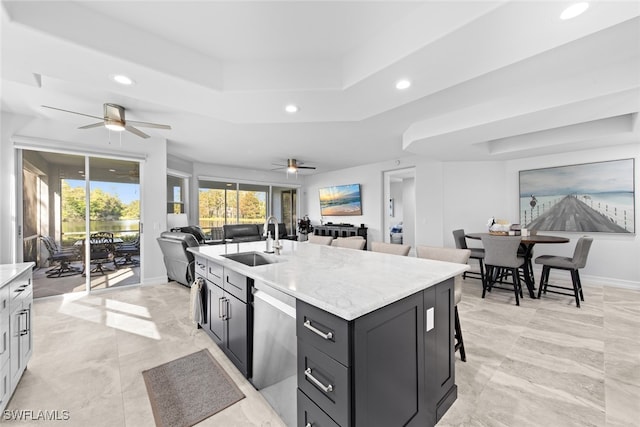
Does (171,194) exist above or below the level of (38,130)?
below

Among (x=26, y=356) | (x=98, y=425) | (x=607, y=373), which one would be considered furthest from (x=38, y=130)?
(x=607, y=373)

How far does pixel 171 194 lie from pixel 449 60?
6246 mm

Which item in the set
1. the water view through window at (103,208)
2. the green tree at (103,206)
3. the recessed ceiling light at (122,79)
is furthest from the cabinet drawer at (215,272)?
the green tree at (103,206)

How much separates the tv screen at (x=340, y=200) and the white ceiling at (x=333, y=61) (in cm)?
387

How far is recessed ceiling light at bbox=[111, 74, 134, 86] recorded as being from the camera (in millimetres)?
2146

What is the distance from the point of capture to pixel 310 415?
121 centimetres

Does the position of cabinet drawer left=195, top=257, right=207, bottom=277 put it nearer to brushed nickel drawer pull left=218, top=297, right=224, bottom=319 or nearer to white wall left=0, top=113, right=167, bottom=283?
brushed nickel drawer pull left=218, top=297, right=224, bottom=319

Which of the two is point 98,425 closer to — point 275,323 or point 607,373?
point 275,323

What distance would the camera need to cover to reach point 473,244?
5430 millimetres

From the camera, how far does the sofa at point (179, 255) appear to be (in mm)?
3770

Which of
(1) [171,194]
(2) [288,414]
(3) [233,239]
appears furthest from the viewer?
(3) [233,239]

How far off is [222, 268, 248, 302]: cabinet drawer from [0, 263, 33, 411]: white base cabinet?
50.6 inches

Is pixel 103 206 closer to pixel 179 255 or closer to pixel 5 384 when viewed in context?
pixel 179 255

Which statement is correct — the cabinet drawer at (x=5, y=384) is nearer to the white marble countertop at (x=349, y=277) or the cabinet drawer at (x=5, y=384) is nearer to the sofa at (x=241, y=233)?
the white marble countertop at (x=349, y=277)
